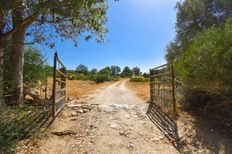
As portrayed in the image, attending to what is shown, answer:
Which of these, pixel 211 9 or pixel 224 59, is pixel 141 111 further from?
pixel 211 9

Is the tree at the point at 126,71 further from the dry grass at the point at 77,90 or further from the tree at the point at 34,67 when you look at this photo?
the tree at the point at 34,67

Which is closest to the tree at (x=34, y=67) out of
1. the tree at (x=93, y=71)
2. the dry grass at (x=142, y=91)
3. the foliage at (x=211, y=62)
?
the dry grass at (x=142, y=91)

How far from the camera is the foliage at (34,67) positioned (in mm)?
7551

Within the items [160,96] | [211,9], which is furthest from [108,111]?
[211,9]

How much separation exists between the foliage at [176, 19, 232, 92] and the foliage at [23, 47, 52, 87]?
5.72 m

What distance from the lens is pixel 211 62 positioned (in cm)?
417

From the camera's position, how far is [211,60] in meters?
4.17

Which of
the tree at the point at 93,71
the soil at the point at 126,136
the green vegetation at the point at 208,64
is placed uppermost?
the tree at the point at 93,71

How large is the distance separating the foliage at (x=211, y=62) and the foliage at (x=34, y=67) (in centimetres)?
572

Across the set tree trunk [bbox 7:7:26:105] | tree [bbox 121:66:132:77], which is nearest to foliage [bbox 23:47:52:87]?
tree trunk [bbox 7:7:26:105]

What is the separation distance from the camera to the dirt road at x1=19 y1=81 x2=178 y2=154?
3.28 m

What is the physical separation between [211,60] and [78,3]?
310cm

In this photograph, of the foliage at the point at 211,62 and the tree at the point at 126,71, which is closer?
the foliage at the point at 211,62

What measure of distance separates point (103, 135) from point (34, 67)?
513 centimetres
